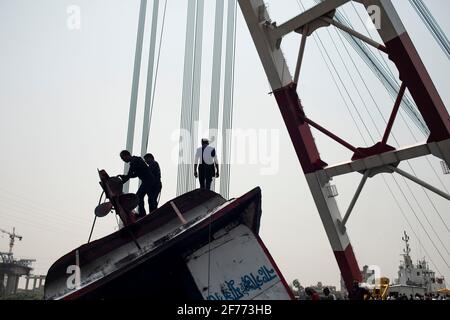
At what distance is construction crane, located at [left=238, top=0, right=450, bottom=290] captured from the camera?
6.93 meters

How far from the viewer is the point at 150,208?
6324 millimetres

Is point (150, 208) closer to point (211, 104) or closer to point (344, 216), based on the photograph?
point (344, 216)

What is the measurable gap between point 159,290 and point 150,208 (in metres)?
2.00

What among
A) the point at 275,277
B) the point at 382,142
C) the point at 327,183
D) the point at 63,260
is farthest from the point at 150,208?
the point at 382,142

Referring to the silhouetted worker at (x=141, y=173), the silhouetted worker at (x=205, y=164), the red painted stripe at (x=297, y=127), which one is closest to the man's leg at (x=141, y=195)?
the silhouetted worker at (x=141, y=173)

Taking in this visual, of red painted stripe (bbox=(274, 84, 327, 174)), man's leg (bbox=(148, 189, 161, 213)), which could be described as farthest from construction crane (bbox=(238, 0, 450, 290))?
man's leg (bbox=(148, 189, 161, 213))

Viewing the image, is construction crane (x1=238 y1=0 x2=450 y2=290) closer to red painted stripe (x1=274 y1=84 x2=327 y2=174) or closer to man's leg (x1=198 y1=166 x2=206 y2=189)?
red painted stripe (x1=274 y1=84 x2=327 y2=174)

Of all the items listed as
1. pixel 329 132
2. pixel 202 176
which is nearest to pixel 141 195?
pixel 202 176

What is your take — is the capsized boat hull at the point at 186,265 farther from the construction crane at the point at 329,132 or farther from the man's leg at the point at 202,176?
the construction crane at the point at 329,132

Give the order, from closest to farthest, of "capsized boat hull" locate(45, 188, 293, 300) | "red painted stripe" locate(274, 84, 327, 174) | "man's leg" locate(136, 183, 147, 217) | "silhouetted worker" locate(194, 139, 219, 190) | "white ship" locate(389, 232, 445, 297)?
1. "capsized boat hull" locate(45, 188, 293, 300)
2. "man's leg" locate(136, 183, 147, 217)
3. "silhouetted worker" locate(194, 139, 219, 190)
4. "red painted stripe" locate(274, 84, 327, 174)
5. "white ship" locate(389, 232, 445, 297)

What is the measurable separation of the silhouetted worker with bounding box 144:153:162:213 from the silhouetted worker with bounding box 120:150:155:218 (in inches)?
2.6

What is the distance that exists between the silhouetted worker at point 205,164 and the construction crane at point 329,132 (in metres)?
2.60
